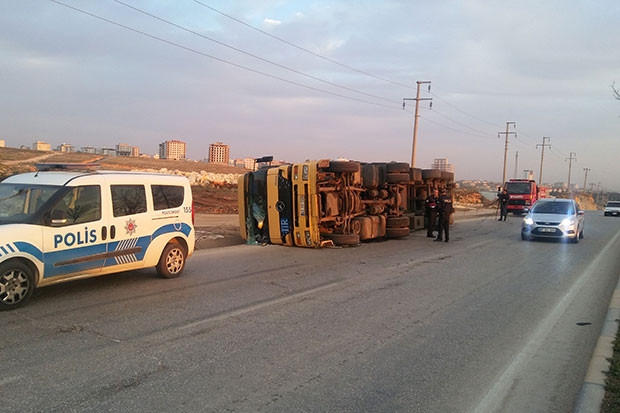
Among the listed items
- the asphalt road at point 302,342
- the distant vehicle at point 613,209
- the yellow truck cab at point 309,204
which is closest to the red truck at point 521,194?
the distant vehicle at point 613,209

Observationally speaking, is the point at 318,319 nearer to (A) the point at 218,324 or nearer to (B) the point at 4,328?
(A) the point at 218,324

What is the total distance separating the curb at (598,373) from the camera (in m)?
→ 3.94

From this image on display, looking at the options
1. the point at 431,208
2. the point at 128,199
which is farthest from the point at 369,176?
the point at 128,199

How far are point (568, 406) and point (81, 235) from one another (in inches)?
249

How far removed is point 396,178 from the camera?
16.1 metres

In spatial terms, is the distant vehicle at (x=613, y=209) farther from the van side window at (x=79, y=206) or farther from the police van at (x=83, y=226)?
the van side window at (x=79, y=206)

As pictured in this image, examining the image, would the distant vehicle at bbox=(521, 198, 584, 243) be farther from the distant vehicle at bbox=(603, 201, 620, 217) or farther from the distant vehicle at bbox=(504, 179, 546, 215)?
the distant vehicle at bbox=(603, 201, 620, 217)

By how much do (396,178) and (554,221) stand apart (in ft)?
18.8

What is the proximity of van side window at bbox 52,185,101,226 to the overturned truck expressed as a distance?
6.60 m

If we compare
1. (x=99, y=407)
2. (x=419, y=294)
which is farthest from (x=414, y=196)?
(x=99, y=407)

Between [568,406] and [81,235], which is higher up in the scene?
[81,235]

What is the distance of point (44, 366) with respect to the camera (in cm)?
444

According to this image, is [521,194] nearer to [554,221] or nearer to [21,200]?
[554,221]

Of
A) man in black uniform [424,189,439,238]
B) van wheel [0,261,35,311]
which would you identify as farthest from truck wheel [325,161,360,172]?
van wheel [0,261,35,311]
